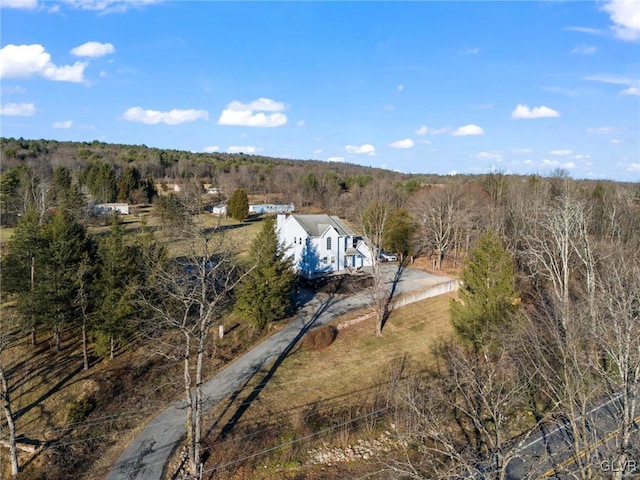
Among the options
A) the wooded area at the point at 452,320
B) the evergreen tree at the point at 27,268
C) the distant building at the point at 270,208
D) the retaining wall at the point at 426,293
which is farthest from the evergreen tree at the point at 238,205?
the evergreen tree at the point at 27,268

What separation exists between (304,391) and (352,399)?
2478 millimetres

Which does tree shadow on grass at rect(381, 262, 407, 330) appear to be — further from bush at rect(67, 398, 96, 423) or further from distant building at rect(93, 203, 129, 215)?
distant building at rect(93, 203, 129, 215)

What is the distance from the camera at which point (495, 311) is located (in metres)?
23.7

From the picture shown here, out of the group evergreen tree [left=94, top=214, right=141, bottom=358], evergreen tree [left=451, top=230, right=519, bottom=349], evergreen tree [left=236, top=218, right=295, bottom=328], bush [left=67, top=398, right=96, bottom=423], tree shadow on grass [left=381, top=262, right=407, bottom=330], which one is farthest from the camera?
tree shadow on grass [left=381, top=262, right=407, bottom=330]

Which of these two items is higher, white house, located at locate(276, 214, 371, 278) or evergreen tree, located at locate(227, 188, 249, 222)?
evergreen tree, located at locate(227, 188, 249, 222)

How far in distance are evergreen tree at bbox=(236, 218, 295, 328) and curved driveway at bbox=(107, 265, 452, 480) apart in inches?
65.5

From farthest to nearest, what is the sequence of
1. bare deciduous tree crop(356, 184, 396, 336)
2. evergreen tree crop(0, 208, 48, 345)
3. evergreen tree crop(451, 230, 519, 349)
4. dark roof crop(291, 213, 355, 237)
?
dark roof crop(291, 213, 355, 237) → bare deciduous tree crop(356, 184, 396, 336) → evergreen tree crop(451, 230, 519, 349) → evergreen tree crop(0, 208, 48, 345)

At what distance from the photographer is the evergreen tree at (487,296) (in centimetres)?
2373

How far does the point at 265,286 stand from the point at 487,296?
1360 cm

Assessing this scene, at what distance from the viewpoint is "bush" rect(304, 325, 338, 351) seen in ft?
85.1

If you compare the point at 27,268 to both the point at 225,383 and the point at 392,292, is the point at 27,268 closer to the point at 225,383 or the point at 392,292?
the point at 225,383

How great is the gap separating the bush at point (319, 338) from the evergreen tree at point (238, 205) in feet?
145

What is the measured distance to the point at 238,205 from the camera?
67.6 m

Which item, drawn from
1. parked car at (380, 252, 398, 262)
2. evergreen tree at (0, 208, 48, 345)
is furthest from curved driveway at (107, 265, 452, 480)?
evergreen tree at (0, 208, 48, 345)
